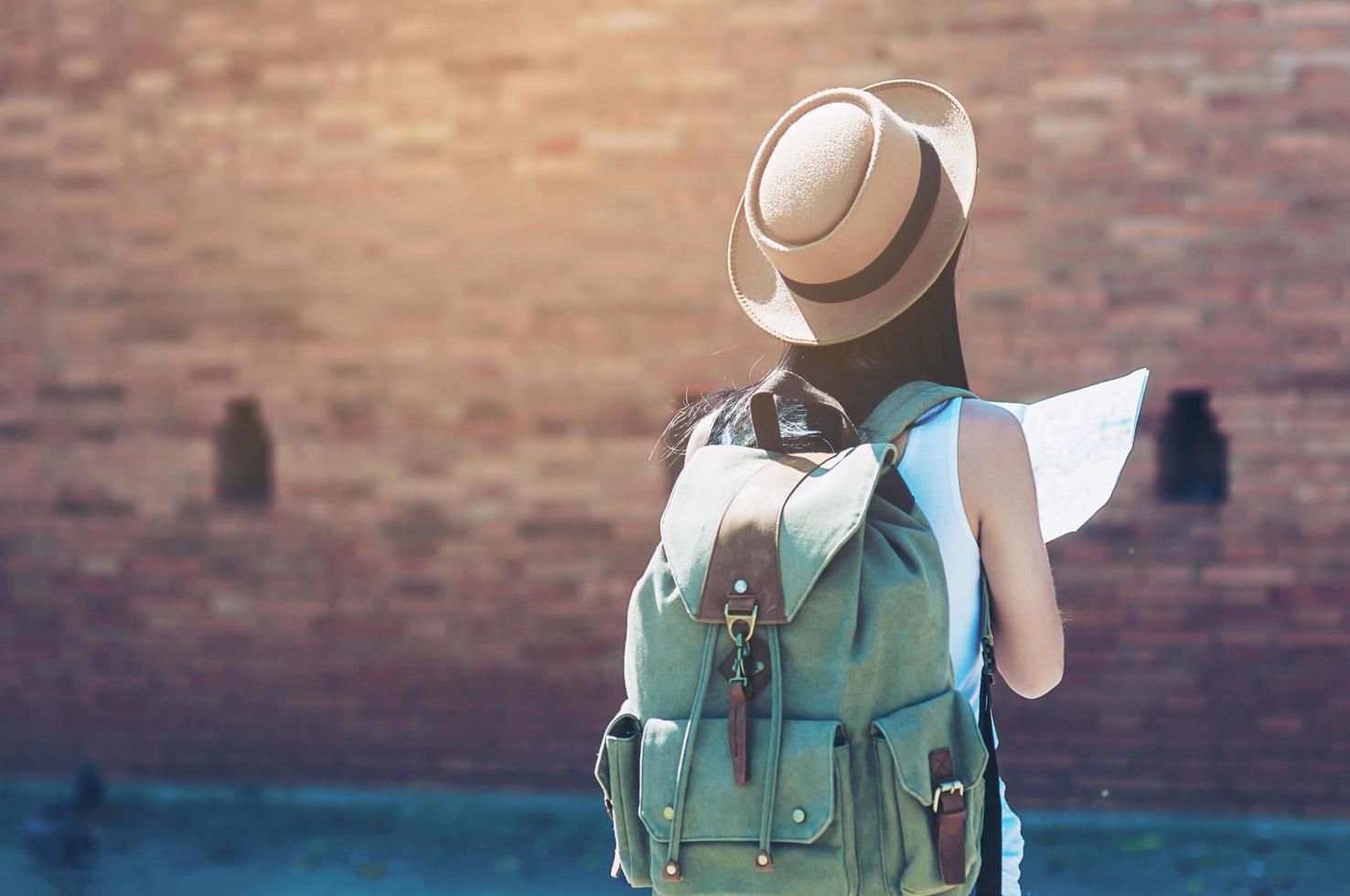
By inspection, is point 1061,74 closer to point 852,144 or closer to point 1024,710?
point 1024,710

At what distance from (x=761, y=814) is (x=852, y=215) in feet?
2.53

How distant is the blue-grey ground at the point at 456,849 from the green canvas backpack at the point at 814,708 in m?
3.26

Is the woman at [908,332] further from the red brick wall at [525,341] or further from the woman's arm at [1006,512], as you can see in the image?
the red brick wall at [525,341]

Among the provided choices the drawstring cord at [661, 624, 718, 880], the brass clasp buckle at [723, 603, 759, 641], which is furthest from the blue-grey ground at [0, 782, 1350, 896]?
the brass clasp buckle at [723, 603, 759, 641]

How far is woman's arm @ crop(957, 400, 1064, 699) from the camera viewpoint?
1.68 meters

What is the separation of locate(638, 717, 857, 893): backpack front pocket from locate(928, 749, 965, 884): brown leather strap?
0.10 m

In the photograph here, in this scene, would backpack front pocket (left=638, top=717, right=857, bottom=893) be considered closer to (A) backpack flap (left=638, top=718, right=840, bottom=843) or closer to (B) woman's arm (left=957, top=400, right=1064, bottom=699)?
(A) backpack flap (left=638, top=718, right=840, bottom=843)

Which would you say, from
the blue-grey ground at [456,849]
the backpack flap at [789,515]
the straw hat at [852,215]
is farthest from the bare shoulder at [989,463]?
the blue-grey ground at [456,849]

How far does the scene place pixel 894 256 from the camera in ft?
5.99

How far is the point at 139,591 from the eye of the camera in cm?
582

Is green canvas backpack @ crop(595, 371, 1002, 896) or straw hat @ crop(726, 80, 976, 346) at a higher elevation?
straw hat @ crop(726, 80, 976, 346)

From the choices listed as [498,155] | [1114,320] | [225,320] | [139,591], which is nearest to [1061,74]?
[1114,320]

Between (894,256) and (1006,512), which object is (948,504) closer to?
(1006,512)

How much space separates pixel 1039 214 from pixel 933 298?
3440 mm
